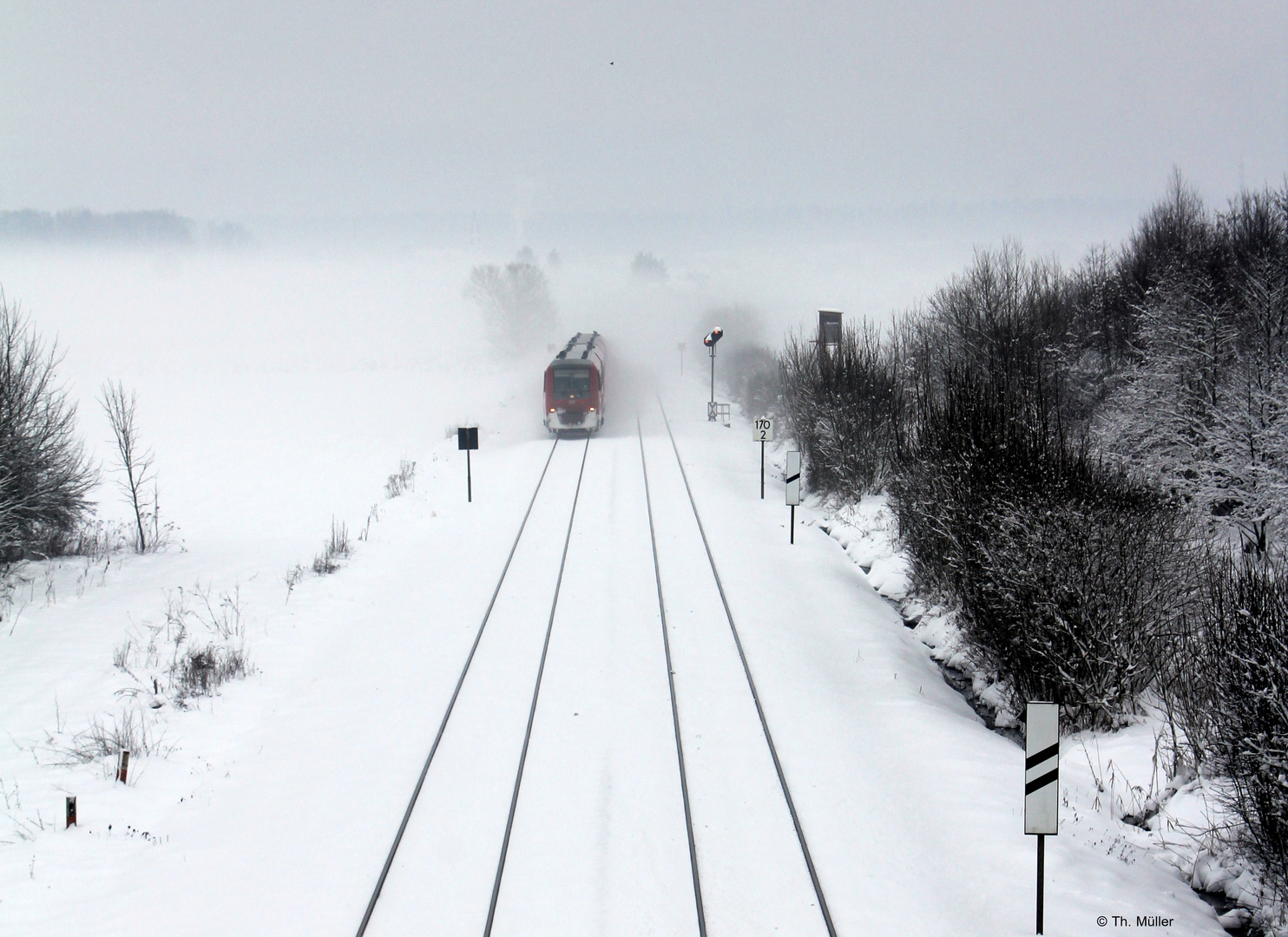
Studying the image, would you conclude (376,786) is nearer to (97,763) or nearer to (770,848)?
(97,763)

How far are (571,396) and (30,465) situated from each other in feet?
61.5

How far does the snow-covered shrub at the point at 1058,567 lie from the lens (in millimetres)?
9516

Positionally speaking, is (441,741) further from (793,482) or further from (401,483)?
(401,483)

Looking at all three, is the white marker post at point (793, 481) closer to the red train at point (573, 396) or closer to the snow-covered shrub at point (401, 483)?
the snow-covered shrub at point (401, 483)

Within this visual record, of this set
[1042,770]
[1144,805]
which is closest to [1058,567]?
[1144,805]

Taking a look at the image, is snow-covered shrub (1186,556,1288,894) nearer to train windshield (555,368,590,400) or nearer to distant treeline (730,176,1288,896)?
distant treeline (730,176,1288,896)

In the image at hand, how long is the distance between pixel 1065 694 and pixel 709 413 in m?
29.8

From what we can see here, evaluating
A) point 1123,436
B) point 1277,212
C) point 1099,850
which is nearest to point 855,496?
point 1123,436

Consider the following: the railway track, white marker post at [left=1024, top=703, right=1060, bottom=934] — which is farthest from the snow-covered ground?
white marker post at [left=1024, top=703, right=1060, bottom=934]

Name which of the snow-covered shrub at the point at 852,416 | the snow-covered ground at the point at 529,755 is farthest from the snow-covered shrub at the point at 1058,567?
the snow-covered shrub at the point at 852,416

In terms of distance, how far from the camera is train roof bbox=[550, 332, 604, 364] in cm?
3369

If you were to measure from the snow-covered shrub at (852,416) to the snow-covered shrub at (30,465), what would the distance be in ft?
57.7

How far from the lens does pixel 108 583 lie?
665 inches

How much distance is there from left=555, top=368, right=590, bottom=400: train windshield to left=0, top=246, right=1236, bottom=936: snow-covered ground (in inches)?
485
